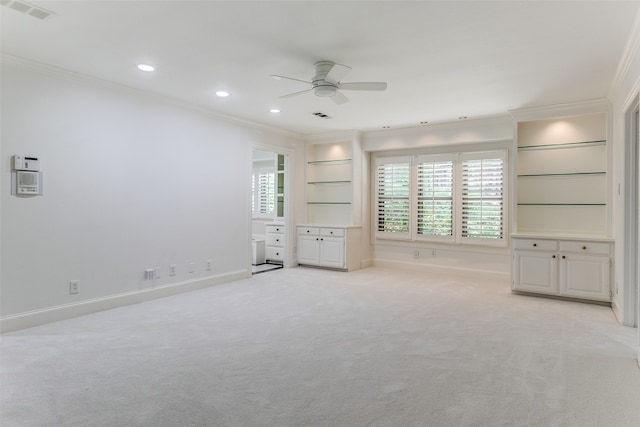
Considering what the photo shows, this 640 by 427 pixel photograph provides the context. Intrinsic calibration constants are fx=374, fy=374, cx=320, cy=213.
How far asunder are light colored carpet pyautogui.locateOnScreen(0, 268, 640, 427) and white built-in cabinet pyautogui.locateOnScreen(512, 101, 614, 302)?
0.43 meters

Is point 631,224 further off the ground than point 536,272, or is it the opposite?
point 631,224

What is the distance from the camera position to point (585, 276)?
4.53 meters

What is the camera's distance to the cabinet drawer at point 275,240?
749cm

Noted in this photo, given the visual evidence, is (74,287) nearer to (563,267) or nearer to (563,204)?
(563,267)

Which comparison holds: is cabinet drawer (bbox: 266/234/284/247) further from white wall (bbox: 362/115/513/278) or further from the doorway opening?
the doorway opening

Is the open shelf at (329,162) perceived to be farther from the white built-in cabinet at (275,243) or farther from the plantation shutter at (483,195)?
the plantation shutter at (483,195)

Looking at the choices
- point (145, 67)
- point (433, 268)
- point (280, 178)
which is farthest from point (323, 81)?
point (433, 268)

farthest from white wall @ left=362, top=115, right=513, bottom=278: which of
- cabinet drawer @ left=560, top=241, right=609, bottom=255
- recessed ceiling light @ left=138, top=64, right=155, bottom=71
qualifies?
recessed ceiling light @ left=138, top=64, right=155, bottom=71

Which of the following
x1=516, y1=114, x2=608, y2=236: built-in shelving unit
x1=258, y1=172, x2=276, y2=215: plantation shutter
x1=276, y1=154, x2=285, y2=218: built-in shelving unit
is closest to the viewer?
x1=516, y1=114, x2=608, y2=236: built-in shelving unit

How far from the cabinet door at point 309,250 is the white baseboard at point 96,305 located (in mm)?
1848

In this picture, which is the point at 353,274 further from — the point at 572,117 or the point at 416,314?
the point at 572,117

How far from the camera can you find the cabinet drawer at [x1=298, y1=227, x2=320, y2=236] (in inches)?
274

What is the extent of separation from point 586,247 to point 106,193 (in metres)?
5.68

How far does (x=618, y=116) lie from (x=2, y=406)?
233 inches
